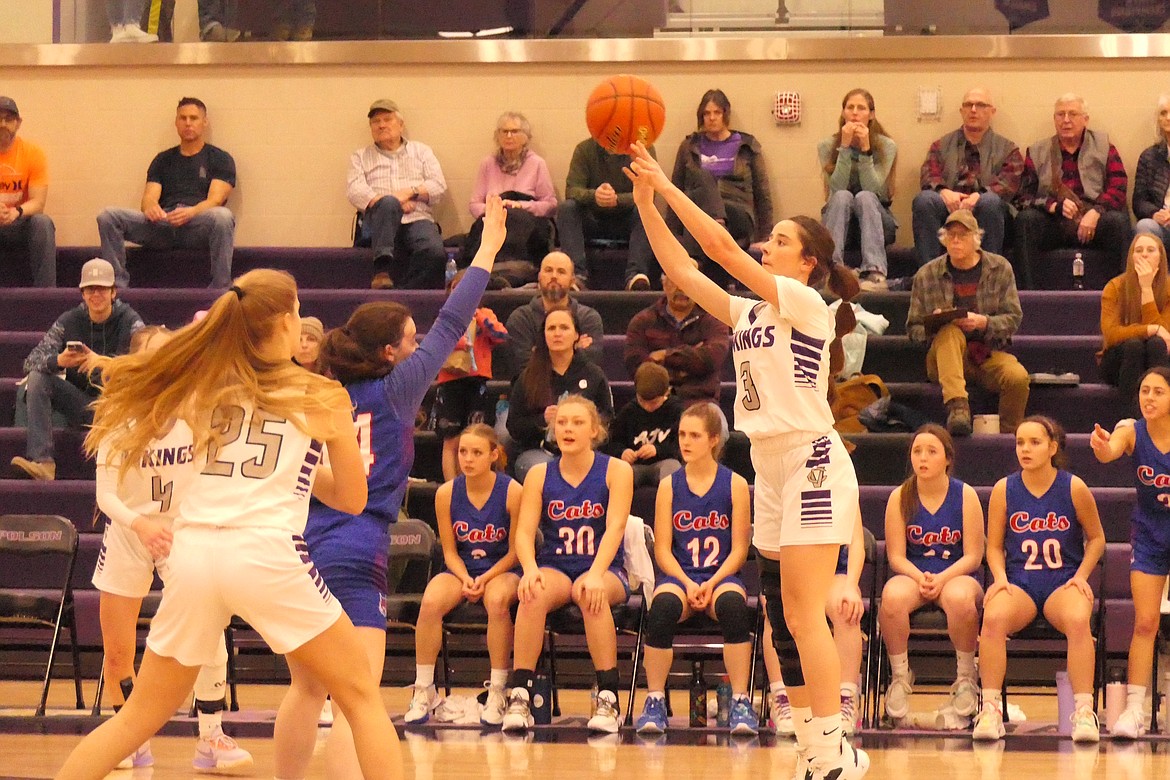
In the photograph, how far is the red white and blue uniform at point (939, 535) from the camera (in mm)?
7070

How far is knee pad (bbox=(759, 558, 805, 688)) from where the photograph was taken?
509cm

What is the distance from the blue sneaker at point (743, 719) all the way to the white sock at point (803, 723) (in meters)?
1.53

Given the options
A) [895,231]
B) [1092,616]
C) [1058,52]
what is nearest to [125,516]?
[1092,616]

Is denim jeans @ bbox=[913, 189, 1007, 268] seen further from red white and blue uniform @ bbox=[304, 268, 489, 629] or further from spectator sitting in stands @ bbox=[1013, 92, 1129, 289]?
red white and blue uniform @ bbox=[304, 268, 489, 629]

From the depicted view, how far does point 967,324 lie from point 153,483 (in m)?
5.00

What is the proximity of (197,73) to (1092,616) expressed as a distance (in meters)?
7.80

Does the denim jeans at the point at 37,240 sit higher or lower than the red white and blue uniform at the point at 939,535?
higher

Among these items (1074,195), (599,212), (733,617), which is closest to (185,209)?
(599,212)

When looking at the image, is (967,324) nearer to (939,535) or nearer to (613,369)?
(939,535)

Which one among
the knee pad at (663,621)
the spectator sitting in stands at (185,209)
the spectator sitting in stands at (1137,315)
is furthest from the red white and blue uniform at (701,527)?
the spectator sitting in stands at (185,209)

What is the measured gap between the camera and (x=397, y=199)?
10.4 meters

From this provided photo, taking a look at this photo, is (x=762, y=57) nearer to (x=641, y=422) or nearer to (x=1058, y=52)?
(x=1058, y=52)

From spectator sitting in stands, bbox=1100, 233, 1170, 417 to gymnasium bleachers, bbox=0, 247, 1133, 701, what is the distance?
0.46 metres

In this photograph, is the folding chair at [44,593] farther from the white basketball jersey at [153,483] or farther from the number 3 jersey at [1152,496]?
the number 3 jersey at [1152,496]
